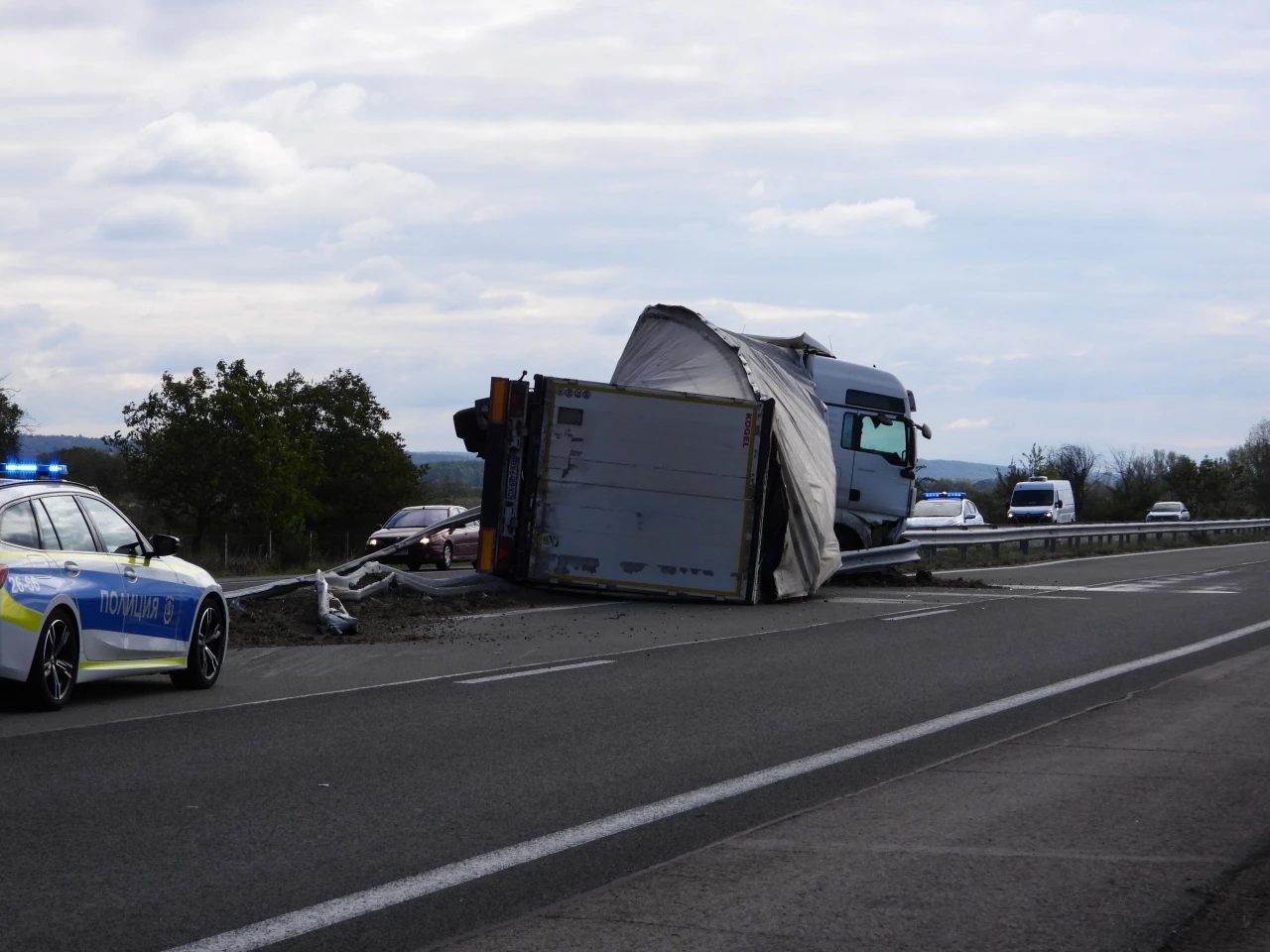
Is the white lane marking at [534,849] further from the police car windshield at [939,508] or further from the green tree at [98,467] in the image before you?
the green tree at [98,467]

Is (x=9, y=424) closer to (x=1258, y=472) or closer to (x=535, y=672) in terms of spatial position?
(x=535, y=672)

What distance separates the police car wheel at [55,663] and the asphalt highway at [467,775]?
410 millimetres

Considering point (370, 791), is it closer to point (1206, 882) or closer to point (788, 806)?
point (788, 806)

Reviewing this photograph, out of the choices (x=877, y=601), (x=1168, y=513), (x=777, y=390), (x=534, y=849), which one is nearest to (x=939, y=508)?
(x=877, y=601)

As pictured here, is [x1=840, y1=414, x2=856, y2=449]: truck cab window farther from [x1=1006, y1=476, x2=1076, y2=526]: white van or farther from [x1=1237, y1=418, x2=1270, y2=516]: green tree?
[x1=1237, y1=418, x2=1270, y2=516]: green tree

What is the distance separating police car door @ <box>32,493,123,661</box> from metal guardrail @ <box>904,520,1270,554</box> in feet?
56.7

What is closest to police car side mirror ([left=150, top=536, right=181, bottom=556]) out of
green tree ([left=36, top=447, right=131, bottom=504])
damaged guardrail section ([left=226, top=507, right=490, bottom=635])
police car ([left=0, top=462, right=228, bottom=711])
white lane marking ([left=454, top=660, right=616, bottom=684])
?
police car ([left=0, top=462, right=228, bottom=711])

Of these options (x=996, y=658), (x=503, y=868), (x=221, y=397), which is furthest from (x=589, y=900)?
(x=221, y=397)

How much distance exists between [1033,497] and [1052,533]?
2317 cm

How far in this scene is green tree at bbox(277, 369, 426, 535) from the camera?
245 feet

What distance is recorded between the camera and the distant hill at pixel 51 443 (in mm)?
46875

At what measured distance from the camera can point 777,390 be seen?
21.3 m

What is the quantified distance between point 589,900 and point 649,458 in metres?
14.3

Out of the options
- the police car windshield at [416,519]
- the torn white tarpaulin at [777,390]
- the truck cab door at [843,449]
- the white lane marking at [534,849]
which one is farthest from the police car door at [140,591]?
the police car windshield at [416,519]
